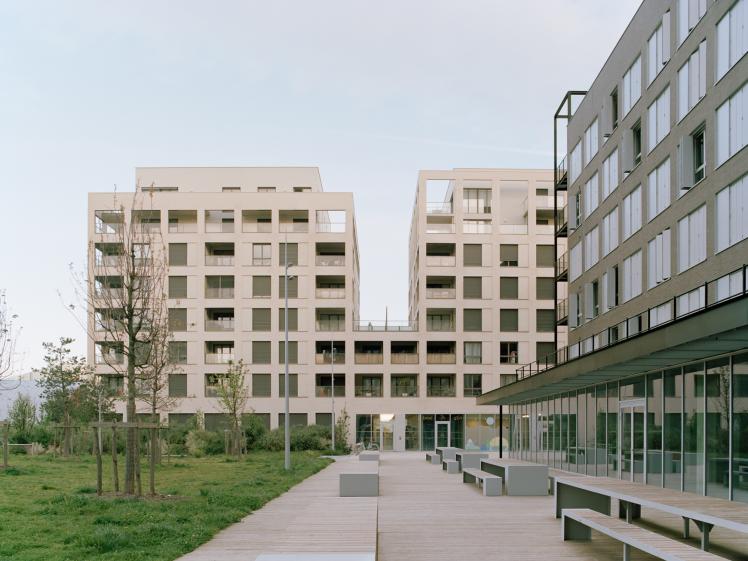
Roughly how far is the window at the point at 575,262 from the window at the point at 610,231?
433 centimetres

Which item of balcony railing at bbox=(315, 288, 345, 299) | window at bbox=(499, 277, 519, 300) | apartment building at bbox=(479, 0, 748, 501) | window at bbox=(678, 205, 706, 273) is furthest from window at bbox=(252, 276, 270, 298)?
window at bbox=(678, 205, 706, 273)

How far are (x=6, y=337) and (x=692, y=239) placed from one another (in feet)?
70.6

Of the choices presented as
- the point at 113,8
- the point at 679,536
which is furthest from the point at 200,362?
the point at 679,536

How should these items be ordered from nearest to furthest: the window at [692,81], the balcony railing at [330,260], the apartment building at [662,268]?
the apartment building at [662,268]
the window at [692,81]
the balcony railing at [330,260]

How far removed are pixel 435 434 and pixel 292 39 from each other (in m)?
47.6

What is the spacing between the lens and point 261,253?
238 feet

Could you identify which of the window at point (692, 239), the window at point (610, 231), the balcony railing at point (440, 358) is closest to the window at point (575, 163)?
the window at point (610, 231)

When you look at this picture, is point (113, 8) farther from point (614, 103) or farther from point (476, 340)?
point (476, 340)

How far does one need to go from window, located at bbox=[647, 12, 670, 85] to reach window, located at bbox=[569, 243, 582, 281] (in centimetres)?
1217

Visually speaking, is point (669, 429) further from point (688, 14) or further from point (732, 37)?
point (688, 14)

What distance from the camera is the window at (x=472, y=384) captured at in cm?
7088

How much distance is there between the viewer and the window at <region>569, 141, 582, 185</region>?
4212 cm

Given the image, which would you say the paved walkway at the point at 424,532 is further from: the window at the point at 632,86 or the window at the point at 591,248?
the window at the point at 591,248

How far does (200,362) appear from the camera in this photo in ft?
233
